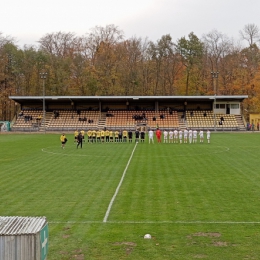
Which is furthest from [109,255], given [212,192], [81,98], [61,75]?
[61,75]

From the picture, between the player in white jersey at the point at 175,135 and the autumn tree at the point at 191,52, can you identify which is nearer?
the player in white jersey at the point at 175,135

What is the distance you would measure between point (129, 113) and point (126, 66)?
47.8 ft

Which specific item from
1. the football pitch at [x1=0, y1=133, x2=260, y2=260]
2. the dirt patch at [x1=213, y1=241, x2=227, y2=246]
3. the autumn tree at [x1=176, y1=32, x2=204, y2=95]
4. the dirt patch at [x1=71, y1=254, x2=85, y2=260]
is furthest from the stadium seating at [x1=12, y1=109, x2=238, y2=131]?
the dirt patch at [x1=71, y1=254, x2=85, y2=260]

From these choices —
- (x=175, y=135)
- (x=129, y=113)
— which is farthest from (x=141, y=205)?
(x=129, y=113)

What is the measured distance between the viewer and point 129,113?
218ft

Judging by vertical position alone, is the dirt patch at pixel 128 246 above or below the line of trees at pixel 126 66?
below

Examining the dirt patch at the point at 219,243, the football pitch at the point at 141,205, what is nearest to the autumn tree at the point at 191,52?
the football pitch at the point at 141,205

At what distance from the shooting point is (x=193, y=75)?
76.7 meters

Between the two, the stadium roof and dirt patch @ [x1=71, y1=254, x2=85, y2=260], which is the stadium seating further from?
dirt patch @ [x1=71, y1=254, x2=85, y2=260]

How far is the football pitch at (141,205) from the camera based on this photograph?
9109 mm

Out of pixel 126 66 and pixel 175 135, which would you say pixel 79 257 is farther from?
pixel 126 66

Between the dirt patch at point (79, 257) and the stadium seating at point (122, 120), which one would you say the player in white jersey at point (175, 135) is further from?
the dirt patch at point (79, 257)

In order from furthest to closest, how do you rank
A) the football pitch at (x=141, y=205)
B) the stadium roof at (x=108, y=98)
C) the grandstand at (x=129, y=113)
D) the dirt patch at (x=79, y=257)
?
the grandstand at (x=129, y=113), the stadium roof at (x=108, y=98), the football pitch at (x=141, y=205), the dirt patch at (x=79, y=257)

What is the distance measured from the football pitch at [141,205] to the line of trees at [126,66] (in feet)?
172
